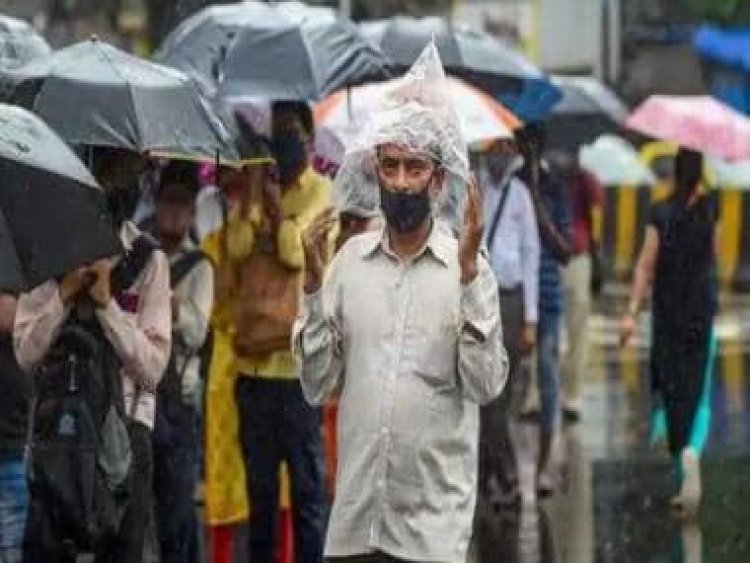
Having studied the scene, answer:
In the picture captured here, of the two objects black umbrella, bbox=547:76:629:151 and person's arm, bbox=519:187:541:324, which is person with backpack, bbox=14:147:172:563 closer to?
person's arm, bbox=519:187:541:324

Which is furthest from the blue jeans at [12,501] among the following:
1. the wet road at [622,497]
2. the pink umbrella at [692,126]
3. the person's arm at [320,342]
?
the pink umbrella at [692,126]

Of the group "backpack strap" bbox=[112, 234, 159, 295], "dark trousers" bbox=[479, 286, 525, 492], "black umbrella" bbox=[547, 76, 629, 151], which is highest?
"backpack strap" bbox=[112, 234, 159, 295]

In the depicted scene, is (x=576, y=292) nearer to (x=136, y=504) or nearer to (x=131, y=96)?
(x=131, y=96)

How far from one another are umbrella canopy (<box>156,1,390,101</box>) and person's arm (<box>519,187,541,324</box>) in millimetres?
1185

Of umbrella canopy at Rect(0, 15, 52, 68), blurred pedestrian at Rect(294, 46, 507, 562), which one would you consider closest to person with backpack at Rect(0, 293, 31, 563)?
blurred pedestrian at Rect(294, 46, 507, 562)

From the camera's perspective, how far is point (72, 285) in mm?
7402

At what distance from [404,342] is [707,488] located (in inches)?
279

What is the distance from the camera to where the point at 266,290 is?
981cm

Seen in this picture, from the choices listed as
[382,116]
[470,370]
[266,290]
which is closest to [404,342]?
[470,370]

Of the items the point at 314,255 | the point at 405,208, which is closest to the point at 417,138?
the point at 405,208

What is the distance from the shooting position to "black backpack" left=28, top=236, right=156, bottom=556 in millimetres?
7309

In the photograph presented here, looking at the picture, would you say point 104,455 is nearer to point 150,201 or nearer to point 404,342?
point 404,342

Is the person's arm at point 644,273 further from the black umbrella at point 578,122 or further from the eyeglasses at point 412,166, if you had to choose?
the eyeglasses at point 412,166

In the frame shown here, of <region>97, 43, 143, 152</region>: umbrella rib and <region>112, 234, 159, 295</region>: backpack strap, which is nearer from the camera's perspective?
<region>112, 234, 159, 295</region>: backpack strap
